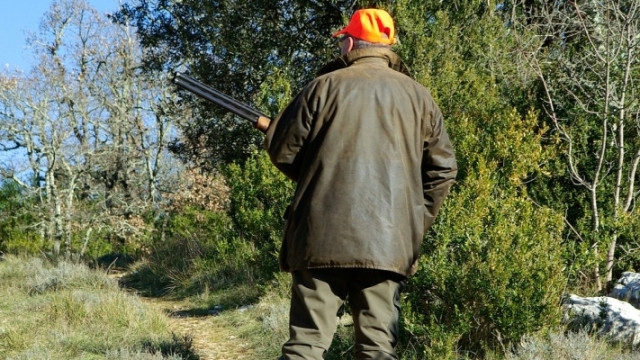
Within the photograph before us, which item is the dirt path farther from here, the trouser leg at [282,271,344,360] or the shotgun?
the trouser leg at [282,271,344,360]

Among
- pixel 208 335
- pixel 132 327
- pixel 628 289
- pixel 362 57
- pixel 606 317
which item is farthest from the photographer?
pixel 208 335

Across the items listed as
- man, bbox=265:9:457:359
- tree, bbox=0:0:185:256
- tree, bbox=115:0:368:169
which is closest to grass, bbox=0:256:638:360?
man, bbox=265:9:457:359

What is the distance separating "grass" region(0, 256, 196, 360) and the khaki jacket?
2.17 metres

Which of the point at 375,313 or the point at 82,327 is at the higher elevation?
the point at 375,313

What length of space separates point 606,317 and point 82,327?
4255 millimetres

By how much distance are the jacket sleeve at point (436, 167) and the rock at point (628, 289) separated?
2.78 metres

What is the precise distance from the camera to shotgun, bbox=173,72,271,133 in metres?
3.74

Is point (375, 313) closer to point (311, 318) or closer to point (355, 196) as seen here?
point (311, 318)

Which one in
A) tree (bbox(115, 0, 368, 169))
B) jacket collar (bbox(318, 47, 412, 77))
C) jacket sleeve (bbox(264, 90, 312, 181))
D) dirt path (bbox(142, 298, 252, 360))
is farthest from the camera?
tree (bbox(115, 0, 368, 169))

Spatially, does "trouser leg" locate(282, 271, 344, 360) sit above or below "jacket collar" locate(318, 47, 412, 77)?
below

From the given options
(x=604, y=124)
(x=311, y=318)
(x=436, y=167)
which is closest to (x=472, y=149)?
(x=604, y=124)

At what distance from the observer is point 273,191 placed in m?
7.96

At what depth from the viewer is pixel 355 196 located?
3.16m

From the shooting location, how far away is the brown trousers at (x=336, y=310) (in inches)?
126
